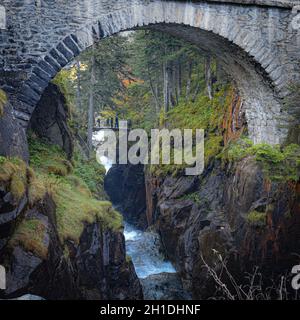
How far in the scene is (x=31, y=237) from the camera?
6195 mm

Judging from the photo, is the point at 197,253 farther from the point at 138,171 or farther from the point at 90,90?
the point at 138,171

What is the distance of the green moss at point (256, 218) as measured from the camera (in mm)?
9734

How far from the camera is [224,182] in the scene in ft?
41.7

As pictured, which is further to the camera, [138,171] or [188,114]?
[138,171]

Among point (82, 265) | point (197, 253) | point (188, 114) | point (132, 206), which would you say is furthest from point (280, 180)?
point (132, 206)

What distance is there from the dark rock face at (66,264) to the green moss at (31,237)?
52mm

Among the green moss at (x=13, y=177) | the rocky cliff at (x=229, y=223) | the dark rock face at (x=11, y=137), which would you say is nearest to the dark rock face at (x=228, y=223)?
the rocky cliff at (x=229, y=223)

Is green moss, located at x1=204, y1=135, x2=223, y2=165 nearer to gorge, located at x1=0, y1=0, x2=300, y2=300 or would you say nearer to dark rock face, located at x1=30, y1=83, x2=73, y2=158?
gorge, located at x1=0, y1=0, x2=300, y2=300

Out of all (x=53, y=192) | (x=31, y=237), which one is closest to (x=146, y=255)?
(x=53, y=192)

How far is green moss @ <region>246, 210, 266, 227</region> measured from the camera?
9.73 m

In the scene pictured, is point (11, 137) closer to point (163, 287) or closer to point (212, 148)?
point (163, 287)

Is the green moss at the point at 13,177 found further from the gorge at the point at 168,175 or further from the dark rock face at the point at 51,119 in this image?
the dark rock face at the point at 51,119
